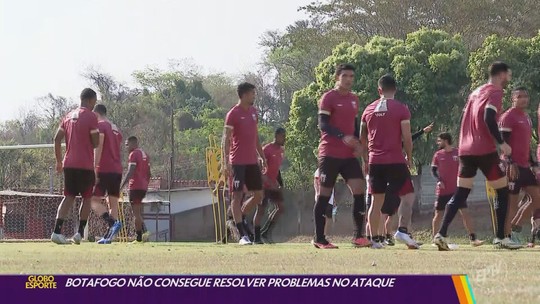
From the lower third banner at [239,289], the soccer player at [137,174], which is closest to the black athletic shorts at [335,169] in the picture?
the lower third banner at [239,289]

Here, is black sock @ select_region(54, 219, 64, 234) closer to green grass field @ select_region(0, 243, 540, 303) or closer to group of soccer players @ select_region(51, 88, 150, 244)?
group of soccer players @ select_region(51, 88, 150, 244)

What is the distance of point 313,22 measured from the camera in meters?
61.7

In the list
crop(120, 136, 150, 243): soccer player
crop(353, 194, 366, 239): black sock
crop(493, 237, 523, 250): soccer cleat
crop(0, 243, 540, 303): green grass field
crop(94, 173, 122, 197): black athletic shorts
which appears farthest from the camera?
crop(120, 136, 150, 243): soccer player

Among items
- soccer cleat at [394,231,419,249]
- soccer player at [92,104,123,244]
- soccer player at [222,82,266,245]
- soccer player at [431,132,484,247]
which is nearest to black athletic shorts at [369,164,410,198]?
soccer cleat at [394,231,419,249]

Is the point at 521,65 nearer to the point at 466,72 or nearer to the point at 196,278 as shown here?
the point at 466,72

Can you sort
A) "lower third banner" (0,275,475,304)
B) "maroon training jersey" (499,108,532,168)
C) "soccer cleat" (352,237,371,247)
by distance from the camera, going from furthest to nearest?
Answer: "maroon training jersey" (499,108,532,168), "soccer cleat" (352,237,371,247), "lower third banner" (0,275,475,304)

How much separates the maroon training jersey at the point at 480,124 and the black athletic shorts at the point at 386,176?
0.89 m

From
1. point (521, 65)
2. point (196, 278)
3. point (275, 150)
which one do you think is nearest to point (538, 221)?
point (275, 150)

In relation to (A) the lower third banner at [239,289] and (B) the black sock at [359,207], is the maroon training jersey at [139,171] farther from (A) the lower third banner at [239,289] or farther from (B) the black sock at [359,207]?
(A) the lower third banner at [239,289]

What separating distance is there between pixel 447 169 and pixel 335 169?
597cm

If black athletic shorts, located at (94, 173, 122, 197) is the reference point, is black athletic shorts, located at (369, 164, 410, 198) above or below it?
above

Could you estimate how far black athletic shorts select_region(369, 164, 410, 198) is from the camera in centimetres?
1358

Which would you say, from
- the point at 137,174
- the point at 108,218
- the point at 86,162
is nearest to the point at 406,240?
the point at 86,162

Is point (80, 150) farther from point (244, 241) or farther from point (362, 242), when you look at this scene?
point (362, 242)
